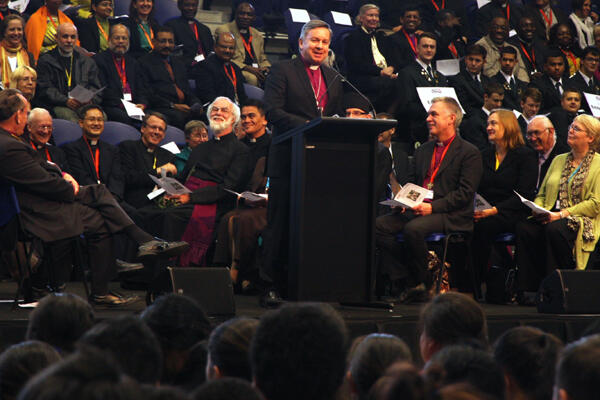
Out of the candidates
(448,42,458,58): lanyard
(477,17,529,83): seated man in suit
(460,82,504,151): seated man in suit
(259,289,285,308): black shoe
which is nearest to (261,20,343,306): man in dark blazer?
(259,289,285,308): black shoe

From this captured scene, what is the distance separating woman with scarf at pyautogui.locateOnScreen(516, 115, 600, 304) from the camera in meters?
5.50

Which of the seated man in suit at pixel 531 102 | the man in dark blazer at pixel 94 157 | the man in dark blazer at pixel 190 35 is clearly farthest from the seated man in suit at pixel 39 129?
the seated man in suit at pixel 531 102

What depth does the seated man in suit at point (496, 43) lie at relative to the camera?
30.4 ft

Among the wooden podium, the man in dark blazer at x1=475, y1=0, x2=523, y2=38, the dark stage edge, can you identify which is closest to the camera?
the dark stage edge

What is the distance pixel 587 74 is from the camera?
9.45 metres

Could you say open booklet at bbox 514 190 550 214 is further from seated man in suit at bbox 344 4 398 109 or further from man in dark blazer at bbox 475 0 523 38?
man in dark blazer at bbox 475 0 523 38

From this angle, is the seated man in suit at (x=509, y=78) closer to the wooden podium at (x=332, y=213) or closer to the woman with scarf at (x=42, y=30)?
the woman with scarf at (x=42, y=30)

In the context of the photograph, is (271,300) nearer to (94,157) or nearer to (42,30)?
(94,157)

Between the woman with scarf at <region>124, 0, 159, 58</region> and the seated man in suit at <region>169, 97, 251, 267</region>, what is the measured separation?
7.63ft

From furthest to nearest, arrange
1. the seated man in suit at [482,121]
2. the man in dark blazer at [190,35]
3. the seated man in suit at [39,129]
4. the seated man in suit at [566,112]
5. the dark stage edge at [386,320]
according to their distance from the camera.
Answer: the man in dark blazer at [190,35] < the seated man in suit at [566,112] < the seated man in suit at [482,121] < the seated man in suit at [39,129] < the dark stage edge at [386,320]

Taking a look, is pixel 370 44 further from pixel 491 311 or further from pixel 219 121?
pixel 491 311

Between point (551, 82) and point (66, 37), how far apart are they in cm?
541

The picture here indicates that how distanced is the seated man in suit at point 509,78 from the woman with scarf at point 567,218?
10.3 ft

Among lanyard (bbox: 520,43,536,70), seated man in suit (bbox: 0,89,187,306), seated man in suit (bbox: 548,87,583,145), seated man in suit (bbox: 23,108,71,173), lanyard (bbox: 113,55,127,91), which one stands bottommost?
seated man in suit (bbox: 0,89,187,306)
